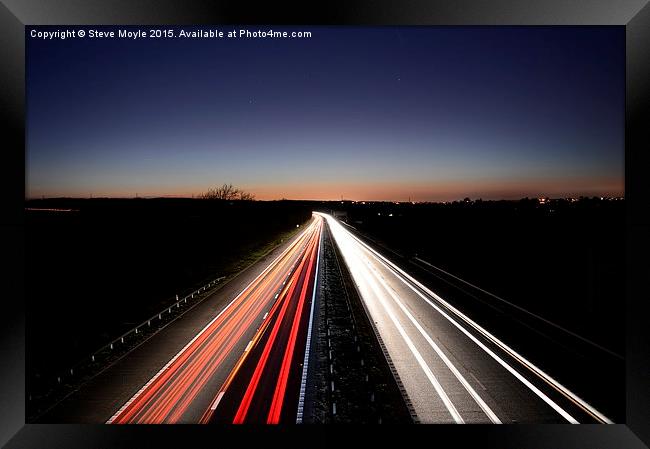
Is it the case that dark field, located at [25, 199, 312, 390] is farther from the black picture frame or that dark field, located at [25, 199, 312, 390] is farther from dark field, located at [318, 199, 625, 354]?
dark field, located at [318, 199, 625, 354]

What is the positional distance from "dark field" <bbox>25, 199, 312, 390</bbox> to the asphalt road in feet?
5.49

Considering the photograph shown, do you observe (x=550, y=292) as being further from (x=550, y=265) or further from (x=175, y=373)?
(x=175, y=373)

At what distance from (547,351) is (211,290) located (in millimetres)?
17561

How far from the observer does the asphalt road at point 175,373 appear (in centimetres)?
936

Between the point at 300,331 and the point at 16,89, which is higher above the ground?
the point at 16,89

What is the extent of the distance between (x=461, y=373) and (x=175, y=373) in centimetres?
876

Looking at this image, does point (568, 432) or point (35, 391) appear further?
point (35, 391)

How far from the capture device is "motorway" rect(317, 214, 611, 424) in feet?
31.0

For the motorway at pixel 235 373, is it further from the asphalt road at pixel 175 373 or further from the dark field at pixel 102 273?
the dark field at pixel 102 273
